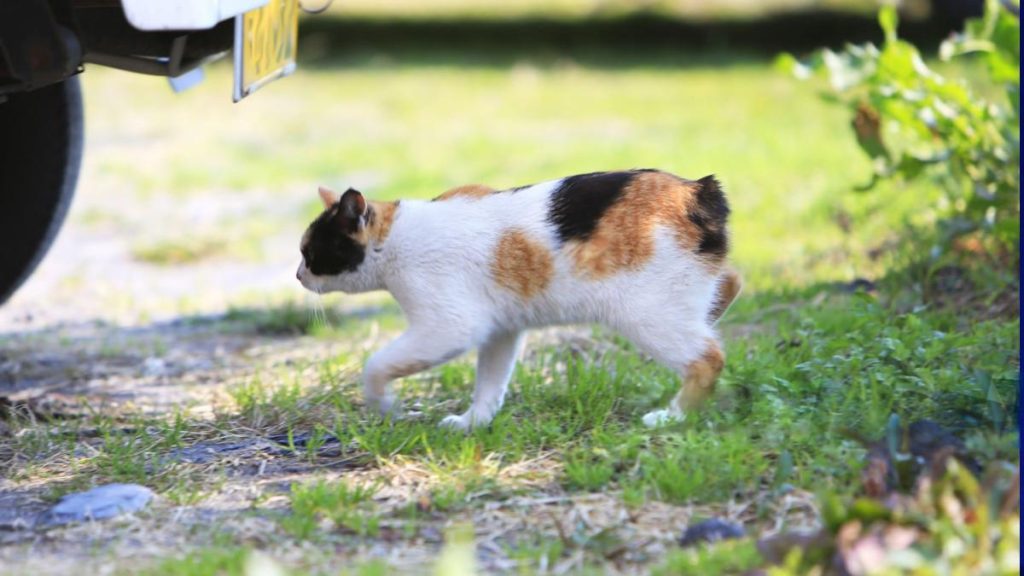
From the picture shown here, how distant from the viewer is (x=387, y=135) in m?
8.34

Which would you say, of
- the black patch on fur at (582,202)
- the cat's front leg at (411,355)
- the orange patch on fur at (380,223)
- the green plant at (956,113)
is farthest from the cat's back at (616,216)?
the green plant at (956,113)

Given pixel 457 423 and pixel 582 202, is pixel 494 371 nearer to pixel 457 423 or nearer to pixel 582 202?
pixel 457 423

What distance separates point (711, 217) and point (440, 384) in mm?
991

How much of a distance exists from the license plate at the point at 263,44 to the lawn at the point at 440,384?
807mm

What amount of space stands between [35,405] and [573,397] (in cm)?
143

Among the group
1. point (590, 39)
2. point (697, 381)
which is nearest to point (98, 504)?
point (697, 381)

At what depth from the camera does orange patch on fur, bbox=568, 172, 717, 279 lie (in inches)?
123

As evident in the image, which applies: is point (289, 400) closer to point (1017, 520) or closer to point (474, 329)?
point (474, 329)

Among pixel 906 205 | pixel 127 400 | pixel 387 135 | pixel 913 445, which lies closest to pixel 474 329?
pixel 913 445

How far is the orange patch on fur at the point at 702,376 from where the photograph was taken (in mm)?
3152

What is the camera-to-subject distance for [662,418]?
3.14 meters

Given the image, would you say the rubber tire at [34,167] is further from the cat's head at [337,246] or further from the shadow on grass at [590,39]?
the shadow on grass at [590,39]

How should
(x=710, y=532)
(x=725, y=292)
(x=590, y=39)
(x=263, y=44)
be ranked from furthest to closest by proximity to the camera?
(x=590, y=39) < (x=263, y=44) < (x=725, y=292) < (x=710, y=532)

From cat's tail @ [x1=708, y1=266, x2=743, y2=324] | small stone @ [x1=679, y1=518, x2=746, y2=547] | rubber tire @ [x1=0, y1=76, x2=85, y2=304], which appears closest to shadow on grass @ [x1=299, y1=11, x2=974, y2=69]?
rubber tire @ [x1=0, y1=76, x2=85, y2=304]
